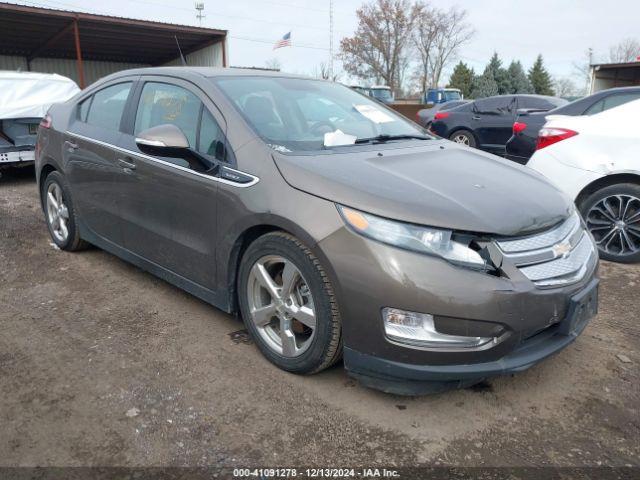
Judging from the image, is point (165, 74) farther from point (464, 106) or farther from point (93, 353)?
point (464, 106)

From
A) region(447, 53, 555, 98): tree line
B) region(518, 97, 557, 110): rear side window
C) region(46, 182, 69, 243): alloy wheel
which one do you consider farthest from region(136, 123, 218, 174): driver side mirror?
region(447, 53, 555, 98): tree line

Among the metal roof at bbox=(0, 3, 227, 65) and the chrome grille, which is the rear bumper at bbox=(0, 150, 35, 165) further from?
the metal roof at bbox=(0, 3, 227, 65)

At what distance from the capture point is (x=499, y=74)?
41594 mm

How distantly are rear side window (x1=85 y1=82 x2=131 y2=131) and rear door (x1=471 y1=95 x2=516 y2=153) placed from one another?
830 cm

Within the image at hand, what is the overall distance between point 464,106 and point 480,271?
399 inches

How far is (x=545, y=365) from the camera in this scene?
9.53ft

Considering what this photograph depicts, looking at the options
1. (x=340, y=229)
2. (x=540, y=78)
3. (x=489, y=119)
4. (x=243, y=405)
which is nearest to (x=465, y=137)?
(x=489, y=119)

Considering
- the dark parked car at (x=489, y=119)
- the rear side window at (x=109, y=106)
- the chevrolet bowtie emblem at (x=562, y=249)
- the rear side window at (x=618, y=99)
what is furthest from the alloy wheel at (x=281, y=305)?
the dark parked car at (x=489, y=119)

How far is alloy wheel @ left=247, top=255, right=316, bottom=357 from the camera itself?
8.50 ft

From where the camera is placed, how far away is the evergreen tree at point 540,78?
48125 millimetres

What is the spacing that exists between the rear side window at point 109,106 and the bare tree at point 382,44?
46796 mm

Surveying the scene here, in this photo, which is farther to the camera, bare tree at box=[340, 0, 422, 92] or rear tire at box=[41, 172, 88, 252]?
bare tree at box=[340, 0, 422, 92]

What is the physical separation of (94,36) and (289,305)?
18.9 metres

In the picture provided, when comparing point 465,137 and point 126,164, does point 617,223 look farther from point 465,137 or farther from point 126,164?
point 465,137
